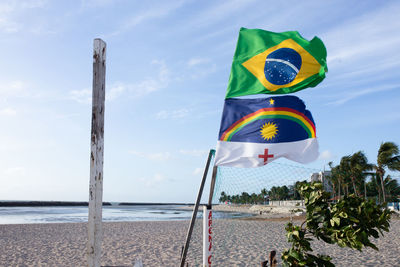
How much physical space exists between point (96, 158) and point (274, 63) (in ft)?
11.5

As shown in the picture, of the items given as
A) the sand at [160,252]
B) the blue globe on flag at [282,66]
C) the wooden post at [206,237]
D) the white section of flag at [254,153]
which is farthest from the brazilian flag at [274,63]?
the sand at [160,252]

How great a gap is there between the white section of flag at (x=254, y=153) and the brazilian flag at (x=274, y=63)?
0.86 meters

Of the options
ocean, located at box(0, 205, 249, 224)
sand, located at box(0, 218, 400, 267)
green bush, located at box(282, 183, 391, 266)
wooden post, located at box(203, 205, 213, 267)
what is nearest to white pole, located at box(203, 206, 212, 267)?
wooden post, located at box(203, 205, 213, 267)

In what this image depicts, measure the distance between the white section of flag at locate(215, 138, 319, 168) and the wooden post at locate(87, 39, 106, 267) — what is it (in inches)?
89.2

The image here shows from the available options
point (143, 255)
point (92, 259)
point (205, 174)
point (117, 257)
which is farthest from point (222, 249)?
point (92, 259)

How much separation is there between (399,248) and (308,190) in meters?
8.53

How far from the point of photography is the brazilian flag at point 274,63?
18.7 ft

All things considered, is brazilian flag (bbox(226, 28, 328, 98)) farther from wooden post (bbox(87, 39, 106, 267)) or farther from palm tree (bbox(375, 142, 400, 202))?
palm tree (bbox(375, 142, 400, 202))

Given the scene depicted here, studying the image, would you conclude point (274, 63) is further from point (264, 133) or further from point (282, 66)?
point (264, 133)

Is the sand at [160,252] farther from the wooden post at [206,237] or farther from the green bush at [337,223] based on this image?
the green bush at [337,223]

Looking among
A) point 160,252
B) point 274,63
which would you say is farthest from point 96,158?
point 160,252

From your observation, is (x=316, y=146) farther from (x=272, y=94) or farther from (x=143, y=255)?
(x=143, y=255)

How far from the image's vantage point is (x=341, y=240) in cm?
426

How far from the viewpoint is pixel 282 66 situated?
5.75 m
